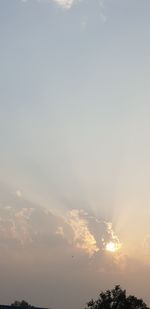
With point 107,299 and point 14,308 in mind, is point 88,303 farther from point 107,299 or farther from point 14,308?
point 14,308

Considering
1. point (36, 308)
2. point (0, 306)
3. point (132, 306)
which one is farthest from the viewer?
point (36, 308)

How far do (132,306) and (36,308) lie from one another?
63.0 metres

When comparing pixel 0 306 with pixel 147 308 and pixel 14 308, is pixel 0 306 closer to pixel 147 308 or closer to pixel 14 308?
pixel 14 308

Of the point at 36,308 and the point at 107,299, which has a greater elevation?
the point at 36,308

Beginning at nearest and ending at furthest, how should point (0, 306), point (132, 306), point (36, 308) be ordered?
point (132, 306) → point (0, 306) → point (36, 308)

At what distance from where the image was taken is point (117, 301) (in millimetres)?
85812

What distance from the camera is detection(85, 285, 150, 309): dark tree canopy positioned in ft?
281

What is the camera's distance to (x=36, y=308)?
460 ft

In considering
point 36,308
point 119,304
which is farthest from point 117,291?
point 36,308

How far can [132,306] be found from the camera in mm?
85375

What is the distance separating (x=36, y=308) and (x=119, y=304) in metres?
61.8

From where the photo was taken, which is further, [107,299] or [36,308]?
[36,308]

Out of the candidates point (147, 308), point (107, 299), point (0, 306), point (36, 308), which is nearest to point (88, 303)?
point (107, 299)

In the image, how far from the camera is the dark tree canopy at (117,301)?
85.6 meters
